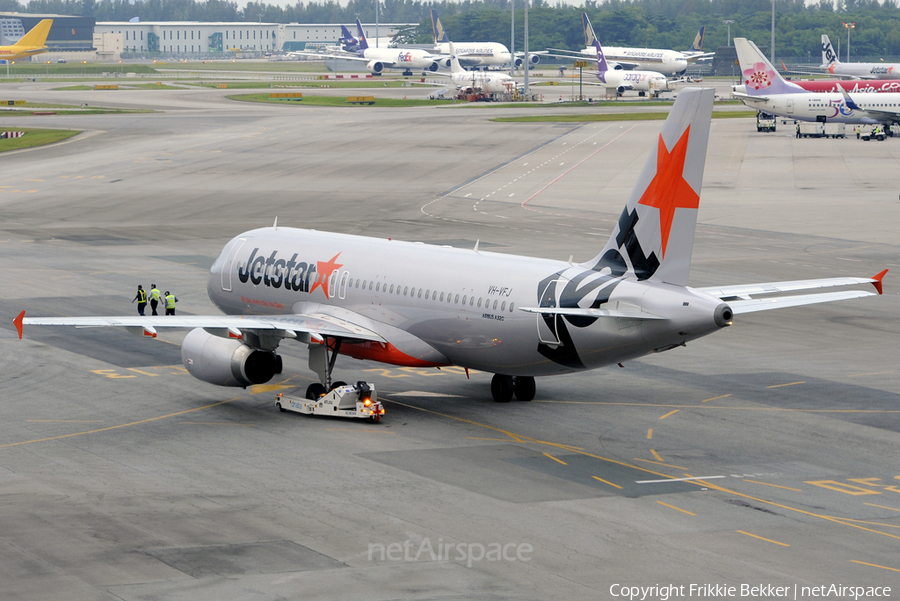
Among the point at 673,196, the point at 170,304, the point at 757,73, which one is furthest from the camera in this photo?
the point at 757,73

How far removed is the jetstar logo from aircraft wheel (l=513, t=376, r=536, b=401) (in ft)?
23.9

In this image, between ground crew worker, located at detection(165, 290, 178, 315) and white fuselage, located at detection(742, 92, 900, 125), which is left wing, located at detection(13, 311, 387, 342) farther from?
white fuselage, located at detection(742, 92, 900, 125)

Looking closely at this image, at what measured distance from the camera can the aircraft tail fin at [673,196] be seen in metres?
32.8

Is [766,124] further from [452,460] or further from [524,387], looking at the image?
[452,460]

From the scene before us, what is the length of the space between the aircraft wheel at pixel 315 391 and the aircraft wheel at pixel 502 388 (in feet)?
18.4

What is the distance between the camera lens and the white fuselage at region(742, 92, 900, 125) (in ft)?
450

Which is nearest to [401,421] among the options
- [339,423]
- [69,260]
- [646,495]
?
[339,423]

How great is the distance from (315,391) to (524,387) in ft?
22.5

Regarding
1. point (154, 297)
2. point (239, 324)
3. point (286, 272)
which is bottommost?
point (154, 297)

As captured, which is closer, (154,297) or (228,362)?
(228,362)

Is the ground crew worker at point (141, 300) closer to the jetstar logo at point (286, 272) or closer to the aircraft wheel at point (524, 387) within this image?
the jetstar logo at point (286, 272)

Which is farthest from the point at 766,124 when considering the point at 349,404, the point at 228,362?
the point at 228,362

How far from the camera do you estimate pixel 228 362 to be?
122 ft

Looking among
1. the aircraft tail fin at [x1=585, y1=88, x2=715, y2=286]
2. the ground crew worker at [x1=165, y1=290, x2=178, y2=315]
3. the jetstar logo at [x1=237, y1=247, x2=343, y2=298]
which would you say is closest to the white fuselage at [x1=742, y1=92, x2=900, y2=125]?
the ground crew worker at [x1=165, y1=290, x2=178, y2=315]
